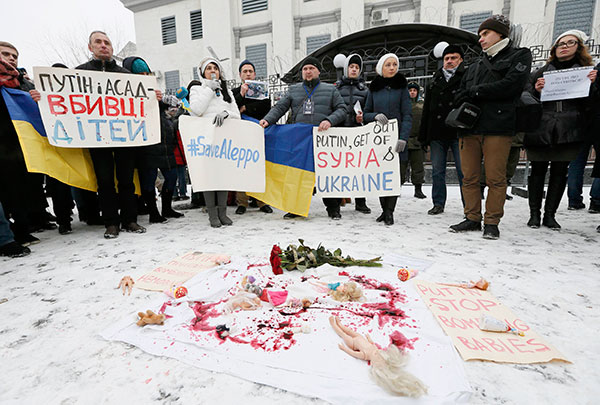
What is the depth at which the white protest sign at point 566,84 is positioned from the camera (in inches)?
123

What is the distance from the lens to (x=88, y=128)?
3334 mm

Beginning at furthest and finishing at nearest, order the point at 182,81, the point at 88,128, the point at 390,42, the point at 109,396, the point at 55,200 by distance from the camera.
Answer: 1. the point at 182,81
2. the point at 390,42
3. the point at 55,200
4. the point at 88,128
5. the point at 109,396

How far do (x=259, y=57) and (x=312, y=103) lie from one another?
13211 millimetres

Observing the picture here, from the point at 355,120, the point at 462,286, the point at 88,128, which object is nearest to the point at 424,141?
the point at 355,120

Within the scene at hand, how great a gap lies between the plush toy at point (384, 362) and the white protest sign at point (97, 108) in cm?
323

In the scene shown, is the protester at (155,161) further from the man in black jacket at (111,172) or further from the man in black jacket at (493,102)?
the man in black jacket at (493,102)

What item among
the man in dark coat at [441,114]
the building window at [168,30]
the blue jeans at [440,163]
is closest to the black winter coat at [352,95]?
the man in dark coat at [441,114]

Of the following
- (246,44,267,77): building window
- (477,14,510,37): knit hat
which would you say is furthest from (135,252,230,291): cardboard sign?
(246,44,267,77): building window

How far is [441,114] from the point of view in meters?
4.16

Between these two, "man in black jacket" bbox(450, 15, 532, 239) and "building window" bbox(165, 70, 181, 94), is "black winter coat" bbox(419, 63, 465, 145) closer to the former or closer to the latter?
"man in black jacket" bbox(450, 15, 532, 239)

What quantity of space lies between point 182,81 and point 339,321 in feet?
61.4

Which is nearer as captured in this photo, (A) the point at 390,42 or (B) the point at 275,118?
(B) the point at 275,118

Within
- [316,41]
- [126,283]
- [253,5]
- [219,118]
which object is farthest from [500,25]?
[253,5]

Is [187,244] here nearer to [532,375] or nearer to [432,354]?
[432,354]
